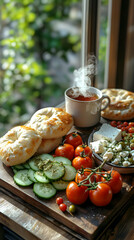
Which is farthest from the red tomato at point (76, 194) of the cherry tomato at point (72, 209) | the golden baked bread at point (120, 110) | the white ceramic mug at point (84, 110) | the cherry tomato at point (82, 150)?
the golden baked bread at point (120, 110)

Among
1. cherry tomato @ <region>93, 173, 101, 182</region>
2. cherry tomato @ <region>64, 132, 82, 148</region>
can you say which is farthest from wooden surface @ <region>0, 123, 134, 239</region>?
cherry tomato @ <region>64, 132, 82, 148</region>

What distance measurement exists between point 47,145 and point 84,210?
42 centimetres

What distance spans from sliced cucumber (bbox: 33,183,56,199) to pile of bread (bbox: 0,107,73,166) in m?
0.16

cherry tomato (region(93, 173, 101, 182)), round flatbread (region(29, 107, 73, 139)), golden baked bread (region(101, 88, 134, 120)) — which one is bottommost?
cherry tomato (region(93, 173, 101, 182))

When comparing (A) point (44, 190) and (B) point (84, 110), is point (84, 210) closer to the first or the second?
(A) point (44, 190)

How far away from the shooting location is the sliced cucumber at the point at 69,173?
1.39 meters

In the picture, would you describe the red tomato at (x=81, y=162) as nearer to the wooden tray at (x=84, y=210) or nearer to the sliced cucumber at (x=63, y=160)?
the sliced cucumber at (x=63, y=160)

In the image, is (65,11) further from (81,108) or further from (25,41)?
(81,108)

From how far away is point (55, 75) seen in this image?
3926 millimetres

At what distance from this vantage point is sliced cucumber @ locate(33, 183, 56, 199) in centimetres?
132

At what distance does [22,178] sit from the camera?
4.62ft

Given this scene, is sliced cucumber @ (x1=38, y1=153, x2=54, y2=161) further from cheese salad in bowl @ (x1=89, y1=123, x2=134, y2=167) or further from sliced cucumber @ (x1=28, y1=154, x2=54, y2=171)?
cheese salad in bowl @ (x1=89, y1=123, x2=134, y2=167)

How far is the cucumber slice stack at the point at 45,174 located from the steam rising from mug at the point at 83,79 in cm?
53

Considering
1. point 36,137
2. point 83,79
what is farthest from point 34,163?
point 83,79
